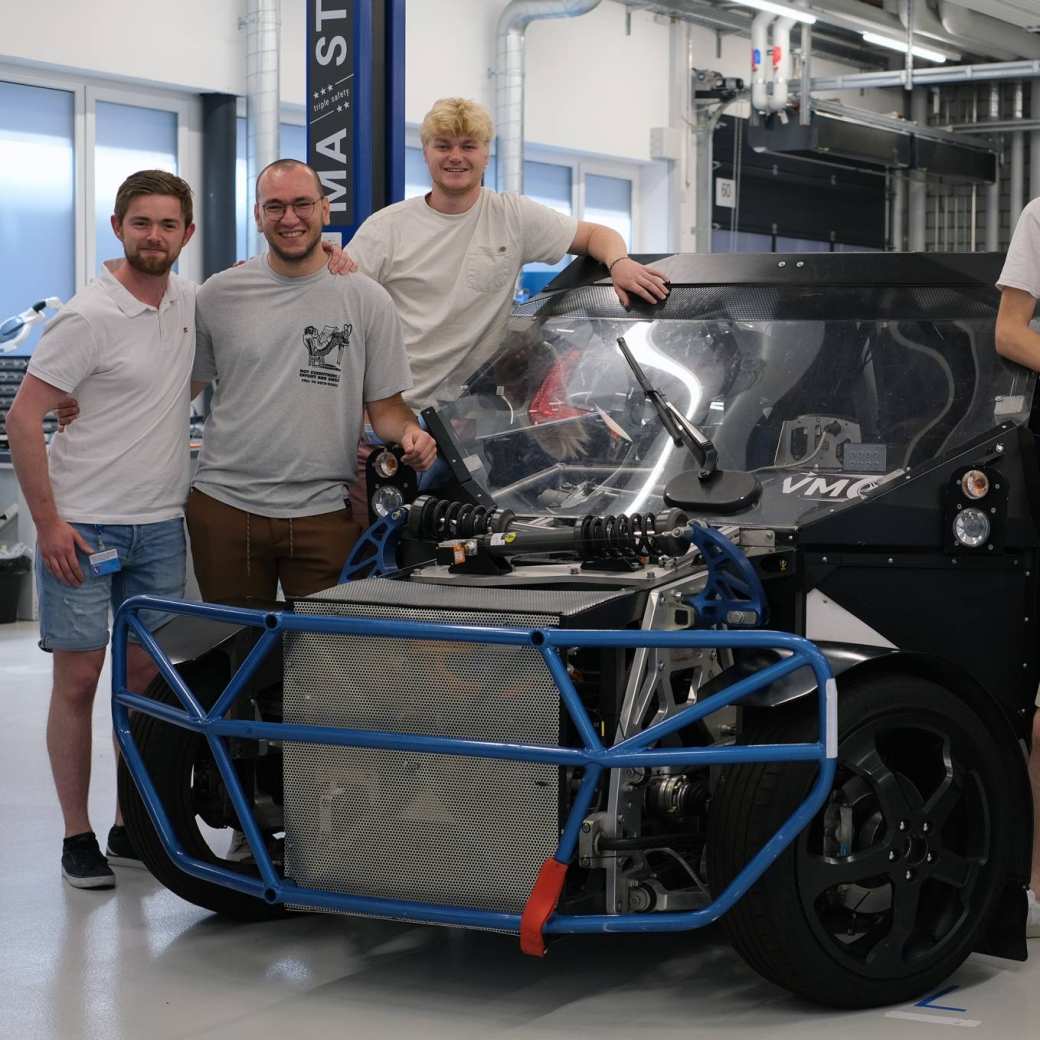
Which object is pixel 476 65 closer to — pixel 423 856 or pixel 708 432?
pixel 708 432

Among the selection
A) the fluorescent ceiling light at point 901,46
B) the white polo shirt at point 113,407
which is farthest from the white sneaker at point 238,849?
the fluorescent ceiling light at point 901,46

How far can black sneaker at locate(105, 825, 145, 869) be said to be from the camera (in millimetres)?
4883

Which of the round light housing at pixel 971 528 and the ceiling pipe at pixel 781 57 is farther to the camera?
the ceiling pipe at pixel 781 57

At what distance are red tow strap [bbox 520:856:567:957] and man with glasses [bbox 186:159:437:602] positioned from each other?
1607 millimetres

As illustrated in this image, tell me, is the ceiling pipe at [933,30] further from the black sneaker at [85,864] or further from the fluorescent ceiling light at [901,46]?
the black sneaker at [85,864]

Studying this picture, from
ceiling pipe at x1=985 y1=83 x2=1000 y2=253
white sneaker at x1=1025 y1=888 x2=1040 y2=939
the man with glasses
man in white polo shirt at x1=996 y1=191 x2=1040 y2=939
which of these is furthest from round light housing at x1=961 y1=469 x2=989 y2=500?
ceiling pipe at x1=985 y1=83 x2=1000 y2=253

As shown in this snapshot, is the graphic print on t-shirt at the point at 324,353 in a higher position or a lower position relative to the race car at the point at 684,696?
higher

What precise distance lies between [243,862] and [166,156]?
963 cm

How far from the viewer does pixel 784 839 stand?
3.33 meters

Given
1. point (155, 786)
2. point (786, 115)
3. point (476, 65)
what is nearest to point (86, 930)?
point (155, 786)

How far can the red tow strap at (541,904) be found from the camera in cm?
338

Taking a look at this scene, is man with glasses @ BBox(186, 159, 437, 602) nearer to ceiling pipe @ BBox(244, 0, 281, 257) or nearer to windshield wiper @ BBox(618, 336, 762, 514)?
windshield wiper @ BBox(618, 336, 762, 514)

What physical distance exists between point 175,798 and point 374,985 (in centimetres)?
71

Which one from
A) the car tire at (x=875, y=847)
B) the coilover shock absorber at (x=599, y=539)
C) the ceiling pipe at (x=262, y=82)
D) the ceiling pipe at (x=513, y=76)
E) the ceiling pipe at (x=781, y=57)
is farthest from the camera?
the ceiling pipe at (x=781, y=57)
